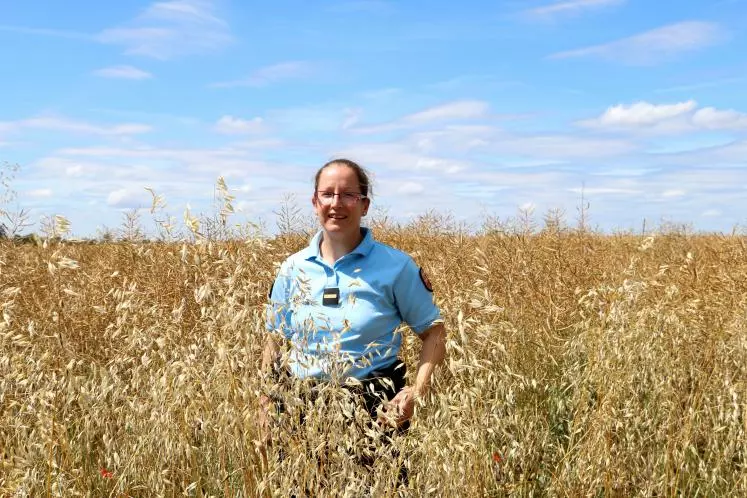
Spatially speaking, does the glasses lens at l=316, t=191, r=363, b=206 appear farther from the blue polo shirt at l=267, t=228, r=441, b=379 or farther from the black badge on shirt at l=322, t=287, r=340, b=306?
the black badge on shirt at l=322, t=287, r=340, b=306

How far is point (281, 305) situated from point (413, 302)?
59 cm

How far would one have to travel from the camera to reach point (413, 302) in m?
2.47

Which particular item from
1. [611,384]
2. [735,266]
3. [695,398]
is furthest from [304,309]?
[735,266]

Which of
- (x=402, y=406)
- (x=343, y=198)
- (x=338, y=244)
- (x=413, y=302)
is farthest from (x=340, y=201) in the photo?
(x=402, y=406)

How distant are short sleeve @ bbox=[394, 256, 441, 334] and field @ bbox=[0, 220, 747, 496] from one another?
0.13 meters

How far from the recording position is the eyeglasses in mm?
2473

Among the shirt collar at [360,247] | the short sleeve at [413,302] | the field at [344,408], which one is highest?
the shirt collar at [360,247]

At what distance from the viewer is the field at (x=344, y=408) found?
1877 millimetres

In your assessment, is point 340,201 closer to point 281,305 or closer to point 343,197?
point 343,197

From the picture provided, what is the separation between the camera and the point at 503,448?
7.60ft

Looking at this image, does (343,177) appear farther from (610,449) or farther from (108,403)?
(610,449)

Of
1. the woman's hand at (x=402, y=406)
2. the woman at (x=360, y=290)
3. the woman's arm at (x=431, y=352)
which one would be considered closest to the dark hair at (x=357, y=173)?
the woman at (x=360, y=290)

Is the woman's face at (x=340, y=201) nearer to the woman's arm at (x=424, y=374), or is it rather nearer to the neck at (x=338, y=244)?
the neck at (x=338, y=244)

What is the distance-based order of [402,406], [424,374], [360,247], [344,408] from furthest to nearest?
1. [360,247]
2. [424,374]
3. [402,406]
4. [344,408]
